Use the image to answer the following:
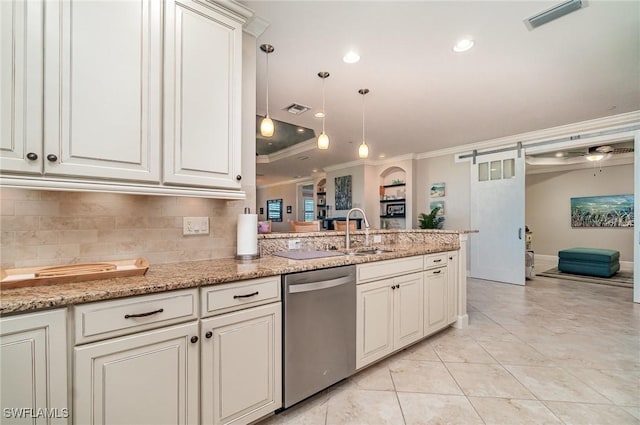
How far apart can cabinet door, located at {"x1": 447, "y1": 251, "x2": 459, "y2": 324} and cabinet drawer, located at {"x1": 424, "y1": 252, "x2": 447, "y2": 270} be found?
4.6 inches

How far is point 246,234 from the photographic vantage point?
1962 mm

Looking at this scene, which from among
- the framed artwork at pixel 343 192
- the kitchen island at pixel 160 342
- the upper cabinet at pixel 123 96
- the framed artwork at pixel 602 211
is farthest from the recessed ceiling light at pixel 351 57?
the framed artwork at pixel 602 211

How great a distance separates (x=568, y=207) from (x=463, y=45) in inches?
309

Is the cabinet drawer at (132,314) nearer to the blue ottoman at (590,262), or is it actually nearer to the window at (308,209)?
the blue ottoman at (590,262)

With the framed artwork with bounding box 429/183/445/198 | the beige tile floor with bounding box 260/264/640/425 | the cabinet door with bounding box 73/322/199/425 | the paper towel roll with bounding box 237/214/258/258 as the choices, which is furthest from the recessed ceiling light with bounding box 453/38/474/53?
the framed artwork with bounding box 429/183/445/198

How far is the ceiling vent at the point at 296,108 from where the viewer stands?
150 inches

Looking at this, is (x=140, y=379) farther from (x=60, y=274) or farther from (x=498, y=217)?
(x=498, y=217)

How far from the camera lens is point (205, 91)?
1669 mm

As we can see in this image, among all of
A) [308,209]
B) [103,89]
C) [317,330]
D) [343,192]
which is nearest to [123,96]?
[103,89]

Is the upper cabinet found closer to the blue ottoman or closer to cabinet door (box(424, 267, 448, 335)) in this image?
cabinet door (box(424, 267, 448, 335))

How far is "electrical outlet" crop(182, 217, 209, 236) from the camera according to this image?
6.09ft

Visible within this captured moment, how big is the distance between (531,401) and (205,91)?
2.89 metres

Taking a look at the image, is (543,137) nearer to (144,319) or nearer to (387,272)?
(387,272)

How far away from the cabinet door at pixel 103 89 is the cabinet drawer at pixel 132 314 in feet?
2.07
